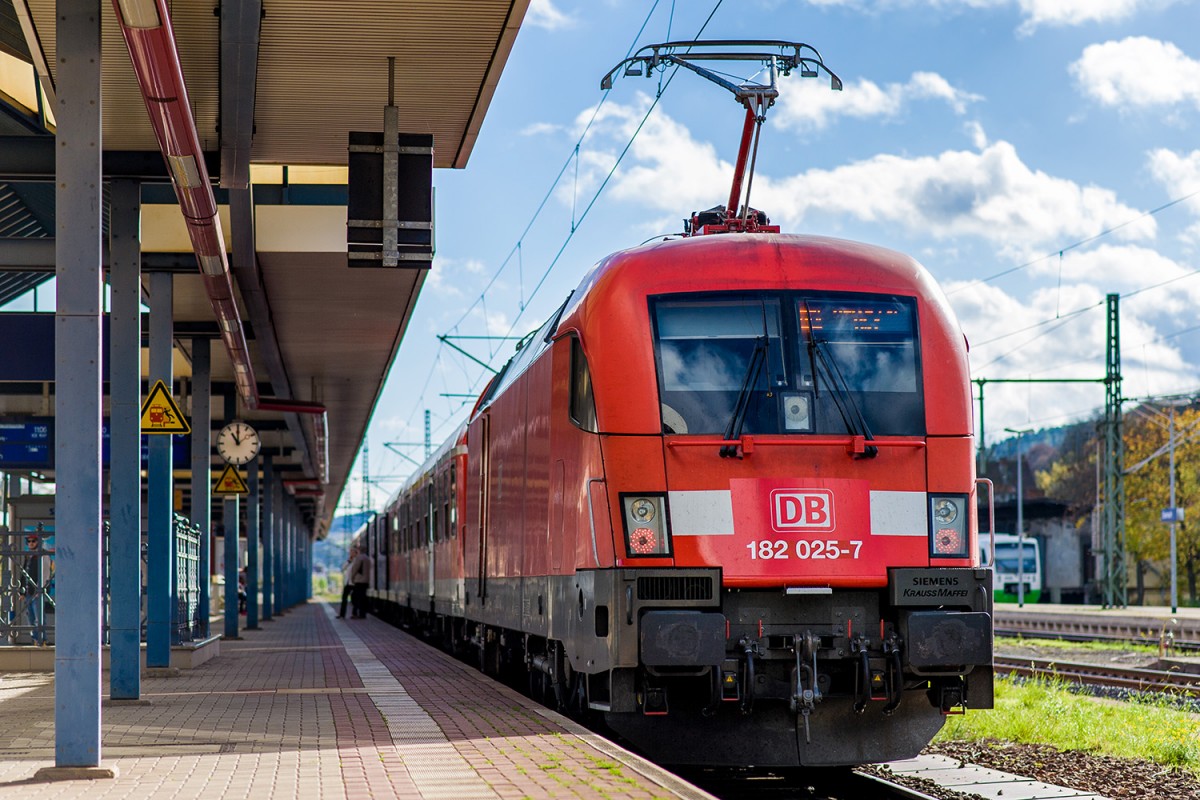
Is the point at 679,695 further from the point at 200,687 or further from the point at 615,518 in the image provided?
the point at 200,687

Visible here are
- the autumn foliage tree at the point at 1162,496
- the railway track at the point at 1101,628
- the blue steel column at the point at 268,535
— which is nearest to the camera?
the railway track at the point at 1101,628

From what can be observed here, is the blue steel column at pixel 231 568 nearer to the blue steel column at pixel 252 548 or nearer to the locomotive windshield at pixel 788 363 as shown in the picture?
the blue steel column at pixel 252 548

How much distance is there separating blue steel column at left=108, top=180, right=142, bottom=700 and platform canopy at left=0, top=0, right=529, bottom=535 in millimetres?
524

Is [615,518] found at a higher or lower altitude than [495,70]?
lower

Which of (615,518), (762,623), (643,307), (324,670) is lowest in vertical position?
(324,670)

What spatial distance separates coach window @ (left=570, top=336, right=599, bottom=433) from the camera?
9.52 metres

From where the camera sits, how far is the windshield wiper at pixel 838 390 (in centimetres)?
939

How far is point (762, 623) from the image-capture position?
905cm

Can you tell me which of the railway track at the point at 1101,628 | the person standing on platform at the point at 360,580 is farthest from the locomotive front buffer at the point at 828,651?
the person standing on platform at the point at 360,580

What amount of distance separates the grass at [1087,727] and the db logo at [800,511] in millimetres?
3408

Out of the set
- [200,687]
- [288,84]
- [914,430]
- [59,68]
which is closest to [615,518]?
[914,430]

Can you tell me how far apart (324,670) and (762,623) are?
31.2 ft

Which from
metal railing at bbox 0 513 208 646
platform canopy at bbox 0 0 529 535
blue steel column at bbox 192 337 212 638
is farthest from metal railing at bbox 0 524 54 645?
platform canopy at bbox 0 0 529 535

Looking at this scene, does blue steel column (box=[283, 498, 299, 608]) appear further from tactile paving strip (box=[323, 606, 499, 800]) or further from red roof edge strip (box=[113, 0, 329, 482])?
tactile paving strip (box=[323, 606, 499, 800])
